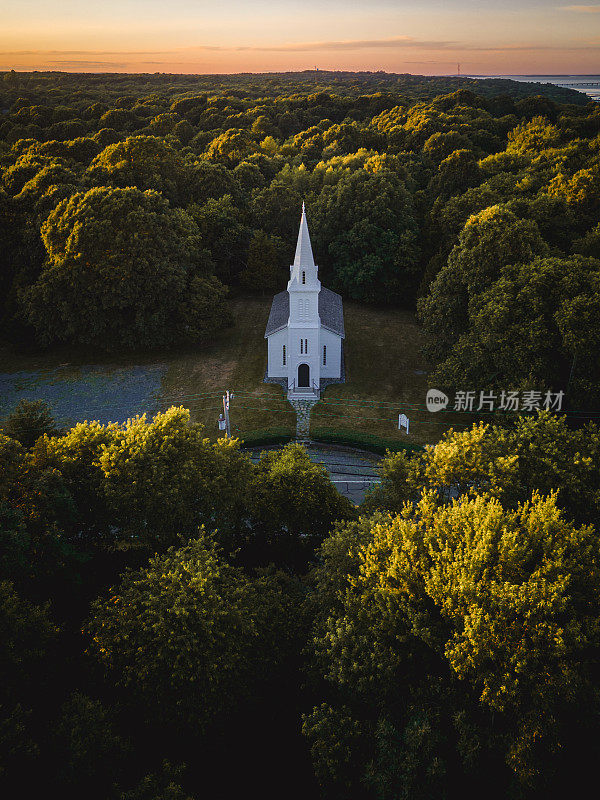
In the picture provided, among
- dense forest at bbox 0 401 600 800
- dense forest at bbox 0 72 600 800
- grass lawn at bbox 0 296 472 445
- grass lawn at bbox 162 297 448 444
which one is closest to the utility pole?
grass lawn at bbox 162 297 448 444

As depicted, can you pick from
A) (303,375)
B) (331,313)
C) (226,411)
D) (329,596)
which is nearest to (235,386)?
(303,375)

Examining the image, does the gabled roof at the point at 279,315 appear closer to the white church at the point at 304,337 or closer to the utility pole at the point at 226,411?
the white church at the point at 304,337

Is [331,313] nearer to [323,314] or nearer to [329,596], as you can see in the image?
[323,314]

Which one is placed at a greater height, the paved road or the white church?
the white church

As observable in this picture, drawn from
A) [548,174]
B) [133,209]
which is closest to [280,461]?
[133,209]

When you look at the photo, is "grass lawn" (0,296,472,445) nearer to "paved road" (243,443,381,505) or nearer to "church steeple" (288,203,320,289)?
"paved road" (243,443,381,505)

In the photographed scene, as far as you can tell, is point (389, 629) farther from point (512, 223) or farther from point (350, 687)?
point (512, 223)
